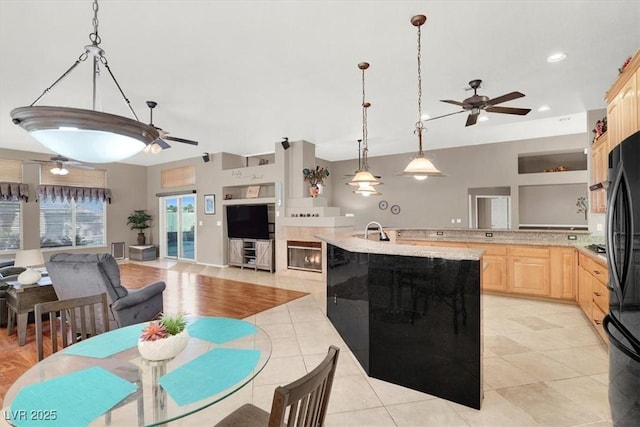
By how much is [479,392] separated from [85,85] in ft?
17.2

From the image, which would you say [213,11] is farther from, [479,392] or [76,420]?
[479,392]

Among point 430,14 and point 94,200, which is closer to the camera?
point 430,14

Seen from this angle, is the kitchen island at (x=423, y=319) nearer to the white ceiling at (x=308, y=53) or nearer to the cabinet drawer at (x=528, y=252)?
the white ceiling at (x=308, y=53)

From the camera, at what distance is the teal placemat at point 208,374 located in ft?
4.24

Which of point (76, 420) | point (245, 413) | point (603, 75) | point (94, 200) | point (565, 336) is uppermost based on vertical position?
point (603, 75)

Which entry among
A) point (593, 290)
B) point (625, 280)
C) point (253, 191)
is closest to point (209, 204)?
point (253, 191)

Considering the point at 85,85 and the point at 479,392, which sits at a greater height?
the point at 85,85

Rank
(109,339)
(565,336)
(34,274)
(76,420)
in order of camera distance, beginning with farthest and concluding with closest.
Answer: (34,274)
(565,336)
(109,339)
(76,420)

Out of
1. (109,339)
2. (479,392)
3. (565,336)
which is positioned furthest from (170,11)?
(565,336)

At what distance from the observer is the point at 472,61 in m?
3.36

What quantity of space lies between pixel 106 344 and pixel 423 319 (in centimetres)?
208

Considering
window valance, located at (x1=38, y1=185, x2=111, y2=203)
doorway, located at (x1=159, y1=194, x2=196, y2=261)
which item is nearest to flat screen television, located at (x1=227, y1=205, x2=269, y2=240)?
doorway, located at (x1=159, y1=194, x2=196, y2=261)

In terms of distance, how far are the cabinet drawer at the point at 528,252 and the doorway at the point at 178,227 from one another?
25.6 ft

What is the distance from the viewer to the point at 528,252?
4.62m
